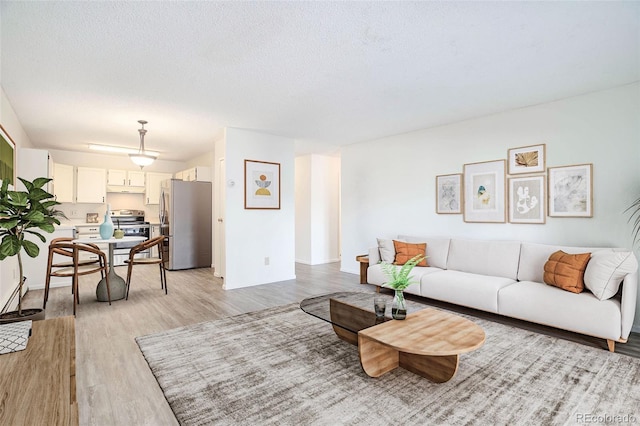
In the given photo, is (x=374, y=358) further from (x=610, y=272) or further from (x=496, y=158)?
(x=496, y=158)

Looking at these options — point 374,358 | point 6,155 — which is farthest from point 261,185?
point 374,358

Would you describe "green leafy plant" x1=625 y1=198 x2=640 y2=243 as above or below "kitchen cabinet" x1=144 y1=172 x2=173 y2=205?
below

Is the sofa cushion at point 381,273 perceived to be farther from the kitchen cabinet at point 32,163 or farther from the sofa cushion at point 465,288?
the kitchen cabinet at point 32,163

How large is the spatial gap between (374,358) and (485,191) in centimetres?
312

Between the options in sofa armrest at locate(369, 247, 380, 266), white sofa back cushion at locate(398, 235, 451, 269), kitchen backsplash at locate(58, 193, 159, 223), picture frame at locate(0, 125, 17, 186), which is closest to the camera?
picture frame at locate(0, 125, 17, 186)

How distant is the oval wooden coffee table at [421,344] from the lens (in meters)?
1.98

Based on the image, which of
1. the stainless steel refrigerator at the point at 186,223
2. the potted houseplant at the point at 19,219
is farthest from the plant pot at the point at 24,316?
the stainless steel refrigerator at the point at 186,223

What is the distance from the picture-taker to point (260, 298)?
14.5 ft

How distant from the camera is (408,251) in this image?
464cm

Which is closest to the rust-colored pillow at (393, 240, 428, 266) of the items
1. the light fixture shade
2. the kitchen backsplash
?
the light fixture shade

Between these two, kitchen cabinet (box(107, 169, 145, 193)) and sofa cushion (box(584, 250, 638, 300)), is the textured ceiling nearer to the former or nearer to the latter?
sofa cushion (box(584, 250, 638, 300))

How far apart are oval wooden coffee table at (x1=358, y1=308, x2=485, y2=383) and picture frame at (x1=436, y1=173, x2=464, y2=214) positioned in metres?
2.55

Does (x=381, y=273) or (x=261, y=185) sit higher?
(x=261, y=185)

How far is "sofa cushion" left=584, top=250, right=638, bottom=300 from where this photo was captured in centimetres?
282
